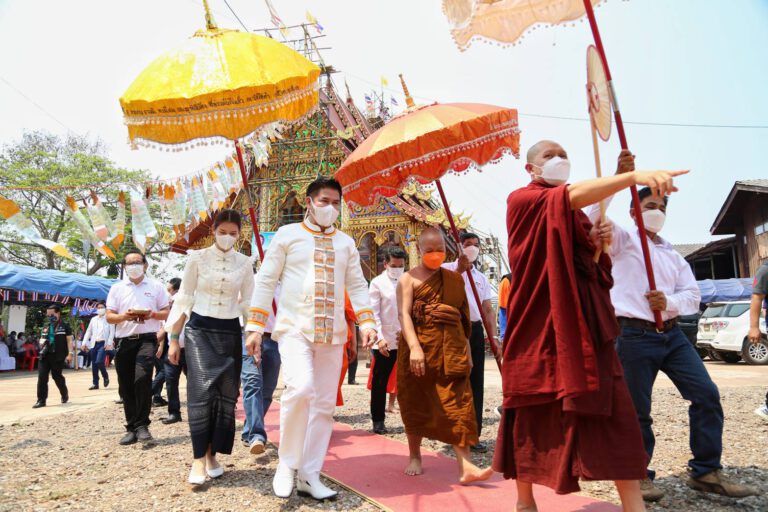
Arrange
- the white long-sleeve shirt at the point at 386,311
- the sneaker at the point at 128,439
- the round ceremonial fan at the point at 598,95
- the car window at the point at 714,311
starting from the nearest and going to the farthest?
the round ceremonial fan at the point at 598,95 < the sneaker at the point at 128,439 < the white long-sleeve shirt at the point at 386,311 < the car window at the point at 714,311

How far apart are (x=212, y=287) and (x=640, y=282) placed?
2.96 metres

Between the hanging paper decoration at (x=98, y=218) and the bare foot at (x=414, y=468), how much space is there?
281 inches

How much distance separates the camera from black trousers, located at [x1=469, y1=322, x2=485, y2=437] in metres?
4.82

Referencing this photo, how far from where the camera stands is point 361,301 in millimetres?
3926

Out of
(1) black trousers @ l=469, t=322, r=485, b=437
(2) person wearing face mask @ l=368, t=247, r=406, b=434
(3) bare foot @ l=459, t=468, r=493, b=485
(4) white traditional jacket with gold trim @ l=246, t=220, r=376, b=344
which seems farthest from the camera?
(2) person wearing face mask @ l=368, t=247, r=406, b=434

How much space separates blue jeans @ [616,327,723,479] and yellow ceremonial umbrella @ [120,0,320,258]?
10.1 ft

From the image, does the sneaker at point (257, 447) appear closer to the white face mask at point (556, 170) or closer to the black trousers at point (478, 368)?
the black trousers at point (478, 368)

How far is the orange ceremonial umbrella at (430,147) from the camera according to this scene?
4414 mm

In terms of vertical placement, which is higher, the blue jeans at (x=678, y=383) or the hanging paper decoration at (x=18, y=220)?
the hanging paper decoration at (x=18, y=220)

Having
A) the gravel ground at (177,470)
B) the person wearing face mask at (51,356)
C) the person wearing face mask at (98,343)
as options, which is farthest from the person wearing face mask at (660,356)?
the person wearing face mask at (98,343)

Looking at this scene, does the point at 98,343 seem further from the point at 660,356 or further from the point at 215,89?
the point at 660,356

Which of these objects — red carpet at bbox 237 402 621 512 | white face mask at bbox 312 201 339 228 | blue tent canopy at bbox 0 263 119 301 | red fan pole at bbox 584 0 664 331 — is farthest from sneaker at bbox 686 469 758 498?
blue tent canopy at bbox 0 263 119 301

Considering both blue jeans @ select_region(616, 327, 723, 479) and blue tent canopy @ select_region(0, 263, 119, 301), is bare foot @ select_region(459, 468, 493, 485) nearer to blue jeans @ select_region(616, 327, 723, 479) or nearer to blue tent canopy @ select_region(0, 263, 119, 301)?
blue jeans @ select_region(616, 327, 723, 479)

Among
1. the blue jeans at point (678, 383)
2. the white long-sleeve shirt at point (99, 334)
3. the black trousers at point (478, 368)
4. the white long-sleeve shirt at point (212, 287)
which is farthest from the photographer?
the white long-sleeve shirt at point (99, 334)
